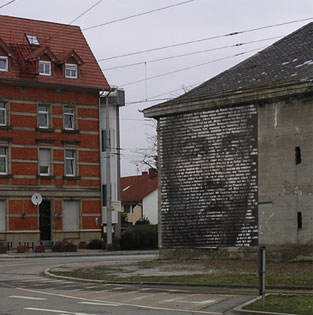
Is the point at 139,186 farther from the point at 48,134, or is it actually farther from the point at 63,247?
the point at 63,247

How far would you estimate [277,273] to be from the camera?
70.4 ft

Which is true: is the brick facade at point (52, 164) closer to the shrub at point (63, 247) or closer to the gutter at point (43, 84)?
the gutter at point (43, 84)

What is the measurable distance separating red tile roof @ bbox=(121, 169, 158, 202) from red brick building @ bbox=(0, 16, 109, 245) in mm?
35390

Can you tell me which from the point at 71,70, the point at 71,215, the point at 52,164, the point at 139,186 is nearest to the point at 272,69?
the point at 52,164

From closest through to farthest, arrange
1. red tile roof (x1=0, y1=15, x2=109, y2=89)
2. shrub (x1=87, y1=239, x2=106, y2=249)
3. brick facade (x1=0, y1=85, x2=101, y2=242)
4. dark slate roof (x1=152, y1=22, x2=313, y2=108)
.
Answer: dark slate roof (x1=152, y1=22, x2=313, y2=108)
brick facade (x1=0, y1=85, x2=101, y2=242)
shrub (x1=87, y1=239, x2=106, y2=249)
red tile roof (x1=0, y1=15, x2=109, y2=89)

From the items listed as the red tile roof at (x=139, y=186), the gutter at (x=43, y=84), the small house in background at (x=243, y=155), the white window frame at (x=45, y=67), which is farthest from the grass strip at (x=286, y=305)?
the red tile roof at (x=139, y=186)

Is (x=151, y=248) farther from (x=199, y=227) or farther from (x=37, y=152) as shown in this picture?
(x=199, y=227)

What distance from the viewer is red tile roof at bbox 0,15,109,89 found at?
5234 centimetres

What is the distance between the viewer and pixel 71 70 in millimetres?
54125

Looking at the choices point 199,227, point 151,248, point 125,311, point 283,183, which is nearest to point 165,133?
point 199,227

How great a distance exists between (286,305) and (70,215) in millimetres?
39744

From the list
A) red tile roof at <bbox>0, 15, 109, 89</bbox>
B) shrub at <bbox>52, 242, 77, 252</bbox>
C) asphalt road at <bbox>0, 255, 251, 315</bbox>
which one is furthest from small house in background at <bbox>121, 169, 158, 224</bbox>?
asphalt road at <bbox>0, 255, 251, 315</bbox>

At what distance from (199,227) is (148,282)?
989cm

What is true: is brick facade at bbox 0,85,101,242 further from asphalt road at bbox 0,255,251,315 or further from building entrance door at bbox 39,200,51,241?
asphalt road at bbox 0,255,251,315
